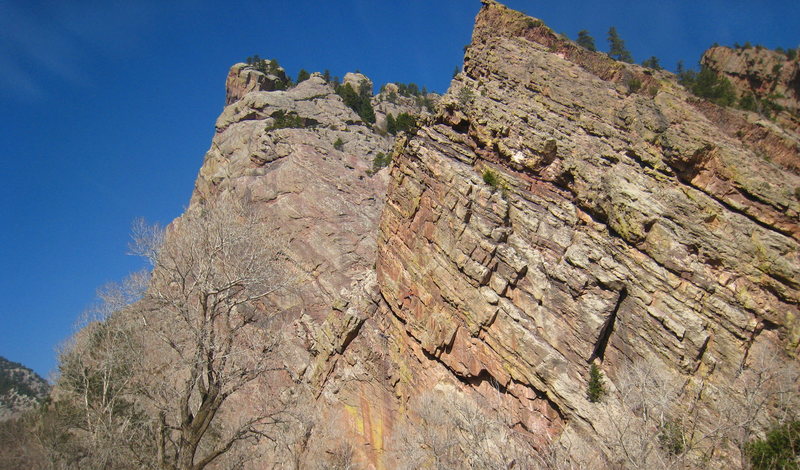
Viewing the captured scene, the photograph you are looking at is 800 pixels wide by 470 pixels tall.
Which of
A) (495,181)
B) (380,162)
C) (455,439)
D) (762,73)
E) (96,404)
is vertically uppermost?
(762,73)

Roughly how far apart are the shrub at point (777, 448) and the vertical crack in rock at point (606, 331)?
632 cm

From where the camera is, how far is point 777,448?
17969 millimetres

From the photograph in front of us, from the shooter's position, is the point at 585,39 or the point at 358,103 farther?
the point at 358,103

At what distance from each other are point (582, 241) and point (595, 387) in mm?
7422

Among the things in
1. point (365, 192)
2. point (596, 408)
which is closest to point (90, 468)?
point (596, 408)

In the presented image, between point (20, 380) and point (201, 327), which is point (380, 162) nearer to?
point (201, 327)

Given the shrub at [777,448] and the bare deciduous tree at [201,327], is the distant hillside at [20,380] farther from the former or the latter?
the shrub at [777,448]

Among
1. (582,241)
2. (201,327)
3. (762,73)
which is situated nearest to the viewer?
(201,327)

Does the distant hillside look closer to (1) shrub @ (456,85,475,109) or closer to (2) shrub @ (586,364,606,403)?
(1) shrub @ (456,85,475,109)

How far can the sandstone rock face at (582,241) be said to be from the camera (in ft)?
70.2

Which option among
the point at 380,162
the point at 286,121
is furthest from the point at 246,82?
the point at 380,162

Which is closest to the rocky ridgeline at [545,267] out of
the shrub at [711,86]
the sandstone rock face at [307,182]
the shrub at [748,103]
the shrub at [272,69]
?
the sandstone rock face at [307,182]

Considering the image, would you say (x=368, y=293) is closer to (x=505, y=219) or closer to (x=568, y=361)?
(x=505, y=219)

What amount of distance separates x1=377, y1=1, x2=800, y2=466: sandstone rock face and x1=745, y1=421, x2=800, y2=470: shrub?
6.73 ft
